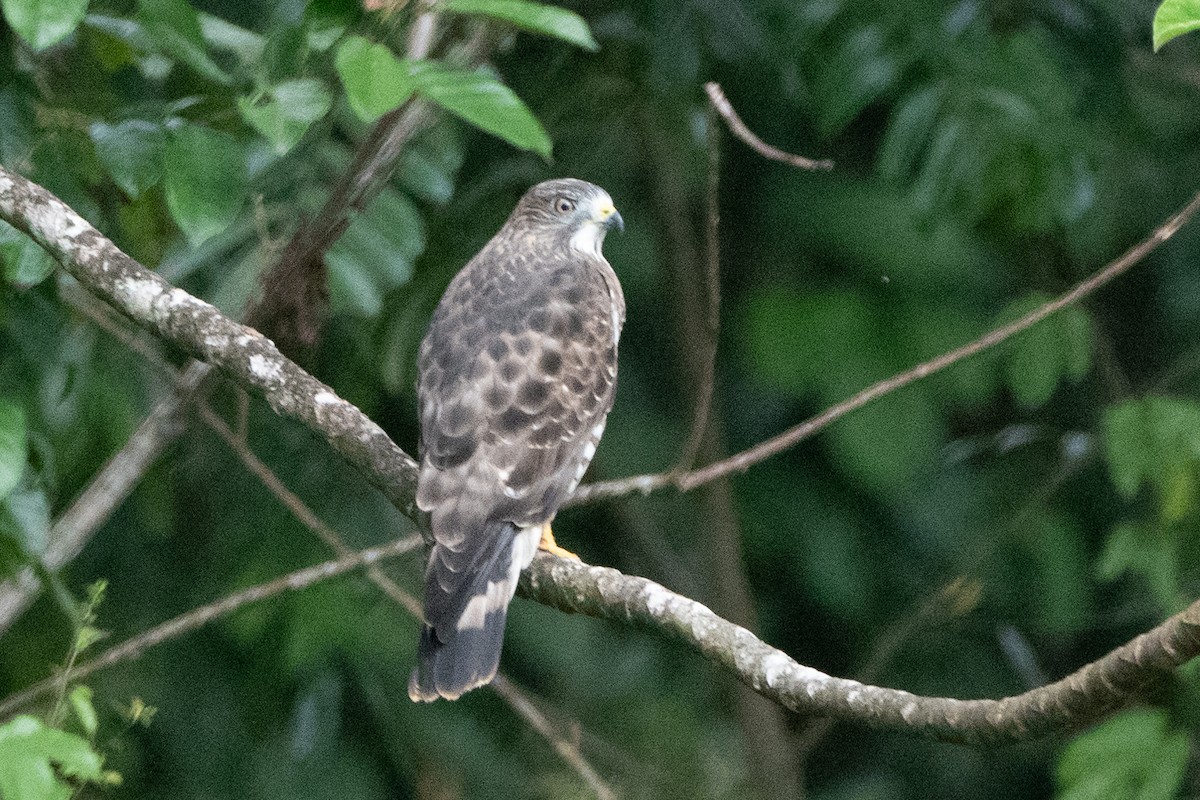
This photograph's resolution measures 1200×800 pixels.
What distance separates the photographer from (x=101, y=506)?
3.35 meters

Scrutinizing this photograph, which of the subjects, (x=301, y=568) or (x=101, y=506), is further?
(x=301, y=568)

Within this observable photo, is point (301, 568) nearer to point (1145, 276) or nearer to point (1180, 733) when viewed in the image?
point (1180, 733)

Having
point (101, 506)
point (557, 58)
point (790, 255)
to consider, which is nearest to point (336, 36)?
point (101, 506)

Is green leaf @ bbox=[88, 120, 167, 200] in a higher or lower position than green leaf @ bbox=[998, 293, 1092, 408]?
higher

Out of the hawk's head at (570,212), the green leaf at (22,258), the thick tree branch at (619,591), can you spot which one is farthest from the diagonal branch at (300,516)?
the hawk's head at (570,212)

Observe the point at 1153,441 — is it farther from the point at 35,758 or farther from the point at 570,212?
the point at 35,758

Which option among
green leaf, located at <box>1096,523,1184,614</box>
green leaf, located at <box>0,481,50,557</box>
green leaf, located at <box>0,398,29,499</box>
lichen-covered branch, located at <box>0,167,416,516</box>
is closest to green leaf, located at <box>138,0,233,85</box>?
lichen-covered branch, located at <box>0,167,416,516</box>

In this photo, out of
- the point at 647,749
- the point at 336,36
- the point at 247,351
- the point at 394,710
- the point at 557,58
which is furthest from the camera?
the point at 647,749

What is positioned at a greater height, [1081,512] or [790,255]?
[790,255]

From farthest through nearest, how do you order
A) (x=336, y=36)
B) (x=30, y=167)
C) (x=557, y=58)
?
1. (x=557, y=58)
2. (x=30, y=167)
3. (x=336, y=36)

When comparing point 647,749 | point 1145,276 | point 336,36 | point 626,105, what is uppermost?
point 336,36

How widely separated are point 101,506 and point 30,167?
2.35ft

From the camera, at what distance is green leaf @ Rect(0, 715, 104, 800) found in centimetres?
211

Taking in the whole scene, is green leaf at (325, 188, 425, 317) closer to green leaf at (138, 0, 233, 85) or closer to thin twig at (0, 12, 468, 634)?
thin twig at (0, 12, 468, 634)
